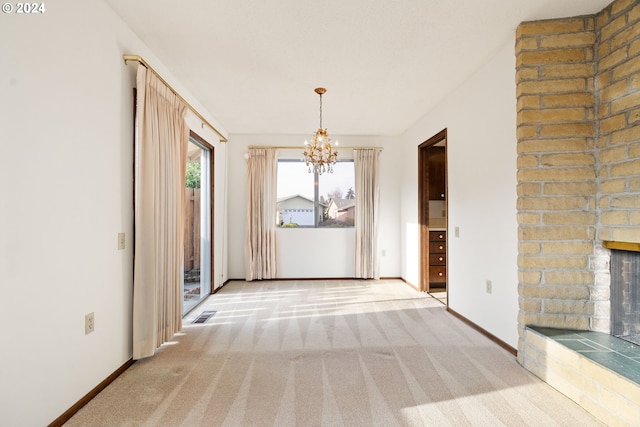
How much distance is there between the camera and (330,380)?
2.19 metres

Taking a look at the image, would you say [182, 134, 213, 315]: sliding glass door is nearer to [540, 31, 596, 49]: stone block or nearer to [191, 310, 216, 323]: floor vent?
[191, 310, 216, 323]: floor vent

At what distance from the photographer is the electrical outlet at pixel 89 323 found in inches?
75.7

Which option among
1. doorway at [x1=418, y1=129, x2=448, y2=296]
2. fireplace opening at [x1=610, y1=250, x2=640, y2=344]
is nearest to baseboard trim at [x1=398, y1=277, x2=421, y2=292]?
doorway at [x1=418, y1=129, x2=448, y2=296]

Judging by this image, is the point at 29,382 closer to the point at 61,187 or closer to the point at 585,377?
the point at 61,187

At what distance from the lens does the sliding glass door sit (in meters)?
4.46

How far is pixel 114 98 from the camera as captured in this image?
87.2 inches

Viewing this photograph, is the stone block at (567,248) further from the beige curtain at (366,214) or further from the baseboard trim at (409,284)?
the beige curtain at (366,214)

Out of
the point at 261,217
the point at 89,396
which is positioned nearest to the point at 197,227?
the point at 261,217

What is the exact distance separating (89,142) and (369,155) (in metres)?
4.34

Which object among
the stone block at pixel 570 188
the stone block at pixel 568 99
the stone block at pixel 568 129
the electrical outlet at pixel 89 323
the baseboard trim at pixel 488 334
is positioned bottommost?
the baseboard trim at pixel 488 334

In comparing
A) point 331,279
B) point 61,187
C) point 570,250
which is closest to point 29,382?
point 61,187

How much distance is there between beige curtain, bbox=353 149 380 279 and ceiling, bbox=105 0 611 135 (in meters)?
1.55

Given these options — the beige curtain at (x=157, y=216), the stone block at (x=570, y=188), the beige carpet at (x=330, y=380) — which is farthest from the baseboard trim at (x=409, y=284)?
the beige curtain at (x=157, y=216)

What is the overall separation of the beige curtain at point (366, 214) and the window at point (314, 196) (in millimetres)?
196
